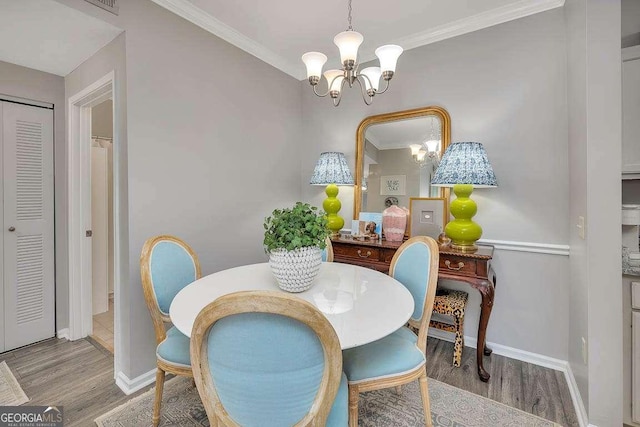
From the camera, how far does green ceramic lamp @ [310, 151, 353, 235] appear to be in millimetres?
2736

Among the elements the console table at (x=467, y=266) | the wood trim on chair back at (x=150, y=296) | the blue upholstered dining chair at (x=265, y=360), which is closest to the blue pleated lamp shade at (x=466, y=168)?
the console table at (x=467, y=266)

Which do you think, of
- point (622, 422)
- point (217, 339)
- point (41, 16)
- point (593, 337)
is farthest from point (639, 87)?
point (41, 16)

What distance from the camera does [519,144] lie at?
222cm

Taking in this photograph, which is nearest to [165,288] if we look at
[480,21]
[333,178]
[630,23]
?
[333,178]

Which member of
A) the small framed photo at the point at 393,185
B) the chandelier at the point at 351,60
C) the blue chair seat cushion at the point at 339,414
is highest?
the chandelier at the point at 351,60

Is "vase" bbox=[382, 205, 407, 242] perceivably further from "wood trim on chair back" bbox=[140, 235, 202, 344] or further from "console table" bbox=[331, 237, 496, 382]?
"wood trim on chair back" bbox=[140, 235, 202, 344]

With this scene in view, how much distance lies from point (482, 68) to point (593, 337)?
6.48 feet

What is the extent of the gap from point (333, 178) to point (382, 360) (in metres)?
1.72

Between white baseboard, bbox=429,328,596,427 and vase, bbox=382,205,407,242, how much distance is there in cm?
92

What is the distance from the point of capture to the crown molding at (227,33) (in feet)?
6.95

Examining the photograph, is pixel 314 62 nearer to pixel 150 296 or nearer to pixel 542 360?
pixel 150 296

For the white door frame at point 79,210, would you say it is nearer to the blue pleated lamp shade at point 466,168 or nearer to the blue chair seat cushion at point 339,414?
the blue chair seat cushion at point 339,414

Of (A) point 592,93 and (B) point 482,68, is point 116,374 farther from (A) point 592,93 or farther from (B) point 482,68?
(B) point 482,68

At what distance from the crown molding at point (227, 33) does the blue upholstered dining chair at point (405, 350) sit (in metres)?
2.25
